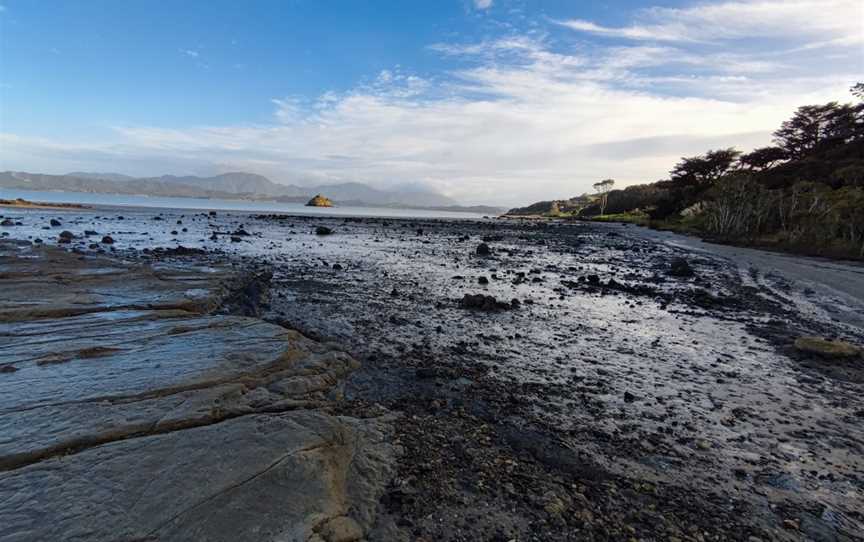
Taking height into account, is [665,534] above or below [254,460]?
below

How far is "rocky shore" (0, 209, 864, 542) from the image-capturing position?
3668mm

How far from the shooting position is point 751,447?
5.08m

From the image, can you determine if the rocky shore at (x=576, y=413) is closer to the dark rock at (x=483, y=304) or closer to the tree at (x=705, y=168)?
the dark rock at (x=483, y=304)

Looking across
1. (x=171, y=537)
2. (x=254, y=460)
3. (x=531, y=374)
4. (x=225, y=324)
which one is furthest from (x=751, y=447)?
(x=225, y=324)

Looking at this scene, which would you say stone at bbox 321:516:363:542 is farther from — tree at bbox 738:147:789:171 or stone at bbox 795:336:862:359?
tree at bbox 738:147:789:171

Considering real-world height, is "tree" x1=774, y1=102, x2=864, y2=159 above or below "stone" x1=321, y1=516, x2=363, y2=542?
above

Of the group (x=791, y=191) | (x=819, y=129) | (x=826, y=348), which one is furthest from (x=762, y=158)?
(x=826, y=348)

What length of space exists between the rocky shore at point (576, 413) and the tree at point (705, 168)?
76.5 m

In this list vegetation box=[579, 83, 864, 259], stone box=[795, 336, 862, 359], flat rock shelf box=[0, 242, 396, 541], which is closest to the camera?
flat rock shelf box=[0, 242, 396, 541]

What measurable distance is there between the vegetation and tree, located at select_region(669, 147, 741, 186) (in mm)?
155

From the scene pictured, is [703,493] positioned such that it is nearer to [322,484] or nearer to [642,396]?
[642,396]

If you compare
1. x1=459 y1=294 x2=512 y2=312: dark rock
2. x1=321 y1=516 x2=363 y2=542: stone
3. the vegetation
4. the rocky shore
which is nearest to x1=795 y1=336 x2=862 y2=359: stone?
the rocky shore

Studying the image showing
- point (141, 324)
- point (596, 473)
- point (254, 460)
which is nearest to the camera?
point (254, 460)

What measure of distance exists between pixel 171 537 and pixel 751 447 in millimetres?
6239
